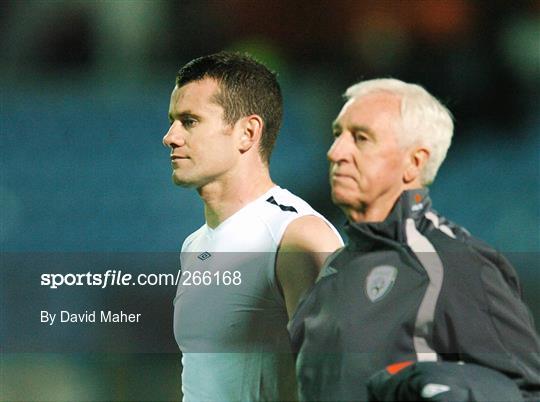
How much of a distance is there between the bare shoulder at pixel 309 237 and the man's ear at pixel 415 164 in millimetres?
389

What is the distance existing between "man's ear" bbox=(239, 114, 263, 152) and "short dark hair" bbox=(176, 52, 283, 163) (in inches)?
0.5

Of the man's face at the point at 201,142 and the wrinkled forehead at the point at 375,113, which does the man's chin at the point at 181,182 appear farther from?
the wrinkled forehead at the point at 375,113

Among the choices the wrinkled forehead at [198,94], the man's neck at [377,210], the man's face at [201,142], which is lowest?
the man's neck at [377,210]

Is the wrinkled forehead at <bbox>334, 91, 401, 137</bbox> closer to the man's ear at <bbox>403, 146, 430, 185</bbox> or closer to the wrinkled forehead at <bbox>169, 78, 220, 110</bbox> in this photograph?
the man's ear at <bbox>403, 146, 430, 185</bbox>

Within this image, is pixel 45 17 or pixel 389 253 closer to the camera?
pixel 389 253

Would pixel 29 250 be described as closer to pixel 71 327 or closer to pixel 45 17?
pixel 71 327

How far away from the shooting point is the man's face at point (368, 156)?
170 centimetres

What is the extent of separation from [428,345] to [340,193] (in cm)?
35

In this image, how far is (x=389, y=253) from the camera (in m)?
1.61

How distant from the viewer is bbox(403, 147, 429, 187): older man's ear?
170 centimetres

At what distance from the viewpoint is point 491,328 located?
1.47 metres

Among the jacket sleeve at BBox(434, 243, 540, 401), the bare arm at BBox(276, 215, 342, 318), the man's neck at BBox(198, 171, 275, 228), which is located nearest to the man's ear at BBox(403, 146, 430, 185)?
the jacket sleeve at BBox(434, 243, 540, 401)

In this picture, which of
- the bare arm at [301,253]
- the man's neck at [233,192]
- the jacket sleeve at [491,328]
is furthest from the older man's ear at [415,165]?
the man's neck at [233,192]

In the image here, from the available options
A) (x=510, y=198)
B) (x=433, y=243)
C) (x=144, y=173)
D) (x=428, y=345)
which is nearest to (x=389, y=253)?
(x=433, y=243)
